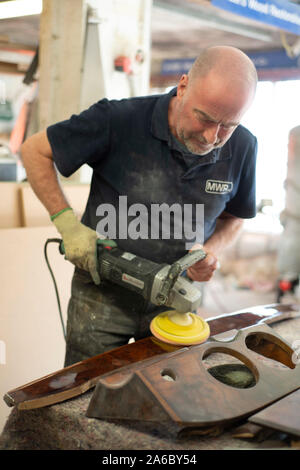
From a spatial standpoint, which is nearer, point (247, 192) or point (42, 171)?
point (42, 171)

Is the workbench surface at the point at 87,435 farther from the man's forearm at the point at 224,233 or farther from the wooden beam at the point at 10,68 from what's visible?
the wooden beam at the point at 10,68

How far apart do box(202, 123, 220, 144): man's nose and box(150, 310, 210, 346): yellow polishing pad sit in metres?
0.61

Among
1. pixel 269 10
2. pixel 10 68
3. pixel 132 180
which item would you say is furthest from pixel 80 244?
pixel 10 68

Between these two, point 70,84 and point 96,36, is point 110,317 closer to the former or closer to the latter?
point 70,84

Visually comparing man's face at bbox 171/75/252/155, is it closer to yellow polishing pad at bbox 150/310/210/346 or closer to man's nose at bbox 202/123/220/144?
man's nose at bbox 202/123/220/144

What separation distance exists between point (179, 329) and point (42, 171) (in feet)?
2.65

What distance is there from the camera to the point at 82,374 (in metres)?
1.18

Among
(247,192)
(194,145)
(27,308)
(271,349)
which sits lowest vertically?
(27,308)

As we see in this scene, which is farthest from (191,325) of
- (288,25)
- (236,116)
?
(288,25)

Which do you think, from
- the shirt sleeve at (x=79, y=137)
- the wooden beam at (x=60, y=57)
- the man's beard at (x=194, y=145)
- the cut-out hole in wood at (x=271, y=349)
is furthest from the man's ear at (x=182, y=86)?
the wooden beam at (x=60, y=57)

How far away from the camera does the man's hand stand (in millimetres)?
1668

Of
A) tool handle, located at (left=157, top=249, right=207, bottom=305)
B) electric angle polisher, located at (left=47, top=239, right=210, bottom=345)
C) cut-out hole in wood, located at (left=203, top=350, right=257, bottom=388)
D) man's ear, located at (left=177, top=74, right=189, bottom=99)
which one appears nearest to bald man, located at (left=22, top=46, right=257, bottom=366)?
man's ear, located at (left=177, top=74, right=189, bottom=99)

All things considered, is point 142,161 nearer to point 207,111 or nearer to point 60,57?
point 207,111

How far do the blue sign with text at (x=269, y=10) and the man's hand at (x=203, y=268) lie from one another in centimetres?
224
